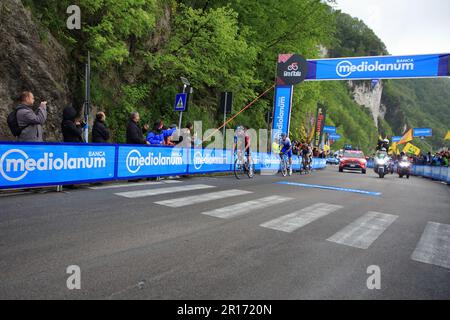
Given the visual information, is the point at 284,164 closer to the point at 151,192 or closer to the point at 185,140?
the point at 185,140

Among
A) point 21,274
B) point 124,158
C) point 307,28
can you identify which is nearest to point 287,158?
point 124,158

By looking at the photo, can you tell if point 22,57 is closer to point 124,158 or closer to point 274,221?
point 124,158

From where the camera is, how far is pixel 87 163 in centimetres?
890

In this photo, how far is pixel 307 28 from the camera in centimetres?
2436

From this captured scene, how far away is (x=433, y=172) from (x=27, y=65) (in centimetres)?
2782

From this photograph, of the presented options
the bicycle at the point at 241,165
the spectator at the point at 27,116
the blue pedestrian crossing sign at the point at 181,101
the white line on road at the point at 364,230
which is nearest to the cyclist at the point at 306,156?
the bicycle at the point at 241,165

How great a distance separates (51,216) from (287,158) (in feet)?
45.8

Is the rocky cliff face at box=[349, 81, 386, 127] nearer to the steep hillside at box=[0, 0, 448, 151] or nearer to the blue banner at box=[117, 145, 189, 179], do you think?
the steep hillside at box=[0, 0, 448, 151]

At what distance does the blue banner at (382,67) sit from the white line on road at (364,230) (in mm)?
14121

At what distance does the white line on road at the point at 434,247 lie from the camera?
4.32 meters

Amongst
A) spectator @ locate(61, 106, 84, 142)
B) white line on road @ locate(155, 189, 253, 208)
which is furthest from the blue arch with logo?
spectator @ locate(61, 106, 84, 142)

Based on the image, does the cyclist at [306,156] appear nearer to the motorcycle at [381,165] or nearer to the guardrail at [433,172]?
the motorcycle at [381,165]

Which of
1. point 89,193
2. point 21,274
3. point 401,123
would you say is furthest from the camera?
point 401,123

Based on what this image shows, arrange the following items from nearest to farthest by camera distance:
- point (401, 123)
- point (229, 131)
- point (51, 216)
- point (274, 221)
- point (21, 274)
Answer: point (21, 274) < point (51, 216) < point (274, 221) < point (229, 131) < point (401, 123)
